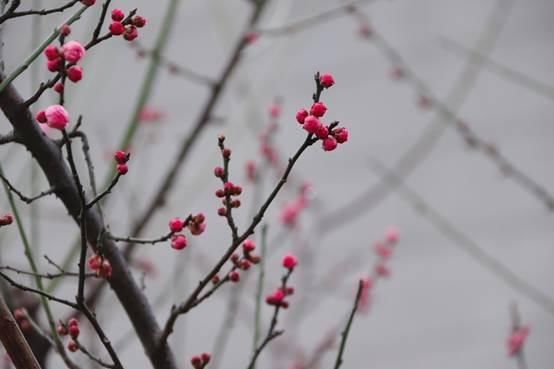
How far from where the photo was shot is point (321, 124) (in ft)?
1.71

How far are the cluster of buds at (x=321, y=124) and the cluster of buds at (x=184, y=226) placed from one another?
135mm

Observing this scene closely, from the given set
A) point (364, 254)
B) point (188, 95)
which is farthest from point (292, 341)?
point (188, 95)

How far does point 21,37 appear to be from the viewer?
92.3 inches

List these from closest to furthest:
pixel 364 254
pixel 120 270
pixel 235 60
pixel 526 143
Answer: pixel 120 270 → pixel 235 60 → pixel 526 143 → pixel 364 254

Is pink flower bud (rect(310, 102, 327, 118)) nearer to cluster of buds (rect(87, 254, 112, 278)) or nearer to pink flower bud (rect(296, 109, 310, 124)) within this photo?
pink flower bud (rect(296, 109, 310, 124))

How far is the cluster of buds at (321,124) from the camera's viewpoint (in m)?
0.52

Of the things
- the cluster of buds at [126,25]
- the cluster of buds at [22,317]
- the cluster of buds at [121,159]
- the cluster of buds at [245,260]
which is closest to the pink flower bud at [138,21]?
the cluster of buds at [126,25]

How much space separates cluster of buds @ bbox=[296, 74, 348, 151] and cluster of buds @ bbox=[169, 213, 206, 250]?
0.44 feet

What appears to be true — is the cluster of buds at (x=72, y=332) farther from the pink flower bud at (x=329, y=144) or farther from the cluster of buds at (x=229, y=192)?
the pink flower bud at (x=329, y=144)

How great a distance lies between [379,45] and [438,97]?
0.78ft

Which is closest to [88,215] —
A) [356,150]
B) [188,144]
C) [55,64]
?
[55,64]

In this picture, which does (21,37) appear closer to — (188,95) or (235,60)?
(188,95)

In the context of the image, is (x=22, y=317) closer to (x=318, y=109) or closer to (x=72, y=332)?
(x=72, y=332)

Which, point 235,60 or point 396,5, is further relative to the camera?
point 396,5
